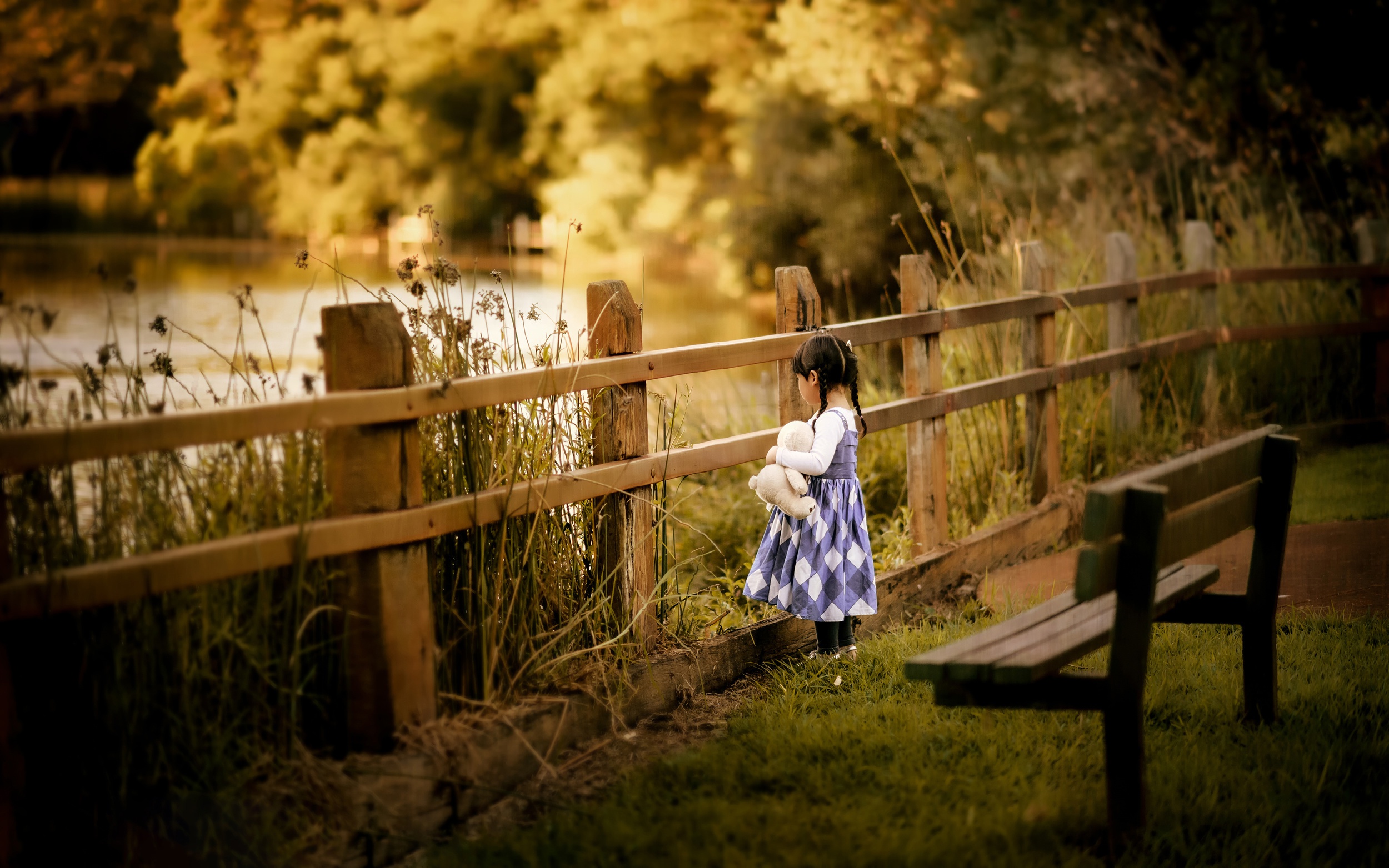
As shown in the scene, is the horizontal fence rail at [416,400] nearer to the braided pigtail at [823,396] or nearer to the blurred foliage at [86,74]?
the braided pigtail at [823,396]

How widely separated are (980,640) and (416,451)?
1.58 m

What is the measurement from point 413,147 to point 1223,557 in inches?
1202

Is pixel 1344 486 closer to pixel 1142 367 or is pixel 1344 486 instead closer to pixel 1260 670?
pixel 1142 367

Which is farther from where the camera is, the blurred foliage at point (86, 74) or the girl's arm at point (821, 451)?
the blurred foliage at point (86, 74)

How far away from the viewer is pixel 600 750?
3.82 m

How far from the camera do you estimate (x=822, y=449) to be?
436 cm

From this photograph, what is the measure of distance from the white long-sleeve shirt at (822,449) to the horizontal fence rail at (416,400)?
0.41 m

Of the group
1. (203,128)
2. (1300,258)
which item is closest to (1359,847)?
(1300,258)

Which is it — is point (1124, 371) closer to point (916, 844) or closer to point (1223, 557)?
point (1223, 557)

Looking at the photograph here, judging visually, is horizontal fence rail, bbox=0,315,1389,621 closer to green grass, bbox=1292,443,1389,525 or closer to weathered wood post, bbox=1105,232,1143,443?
weathered wood post, bbox=1105,232,1143,443

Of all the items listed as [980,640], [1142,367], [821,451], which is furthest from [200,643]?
[1142,367]

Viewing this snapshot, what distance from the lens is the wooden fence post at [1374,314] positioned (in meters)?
9.07

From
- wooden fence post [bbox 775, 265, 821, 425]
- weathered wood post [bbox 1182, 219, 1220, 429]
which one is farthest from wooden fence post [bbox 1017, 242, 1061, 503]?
weathered wood post [bbox 1182, 219, 1220, 429]

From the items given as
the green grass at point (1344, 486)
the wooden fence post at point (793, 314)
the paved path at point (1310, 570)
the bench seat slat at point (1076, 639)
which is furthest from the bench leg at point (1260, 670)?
the green grass at point (1344, 486)
